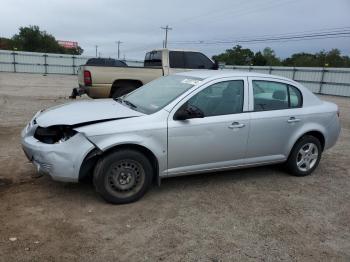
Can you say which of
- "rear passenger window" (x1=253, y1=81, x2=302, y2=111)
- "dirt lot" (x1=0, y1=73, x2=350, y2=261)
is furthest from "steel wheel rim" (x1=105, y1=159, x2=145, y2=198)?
"rear passenger window" (x1=253, y1=81, x2=302, y2=111)

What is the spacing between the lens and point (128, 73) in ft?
35.6

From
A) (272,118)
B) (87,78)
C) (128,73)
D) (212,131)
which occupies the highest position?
(128,73)

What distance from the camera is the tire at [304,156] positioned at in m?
5.51

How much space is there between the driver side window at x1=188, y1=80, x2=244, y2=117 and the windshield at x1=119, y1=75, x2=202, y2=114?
0.70 feet

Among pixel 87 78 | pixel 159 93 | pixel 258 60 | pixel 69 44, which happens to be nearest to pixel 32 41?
pixel 69 44

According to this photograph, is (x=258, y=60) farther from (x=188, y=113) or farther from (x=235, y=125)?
(x=188, y=113)

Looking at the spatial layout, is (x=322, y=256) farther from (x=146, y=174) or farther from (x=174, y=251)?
(x=146, y=174)

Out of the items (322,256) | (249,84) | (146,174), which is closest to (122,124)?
(146,174)

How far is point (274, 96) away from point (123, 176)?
2598mm

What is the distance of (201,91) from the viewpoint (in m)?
4.70

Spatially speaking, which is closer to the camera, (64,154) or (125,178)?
(64,154)

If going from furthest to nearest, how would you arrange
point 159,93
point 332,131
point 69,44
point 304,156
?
point 69,44 < point 332,131 < point 304,156 < point 159,93

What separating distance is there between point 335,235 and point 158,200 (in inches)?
80.4

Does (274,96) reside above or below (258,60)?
below
